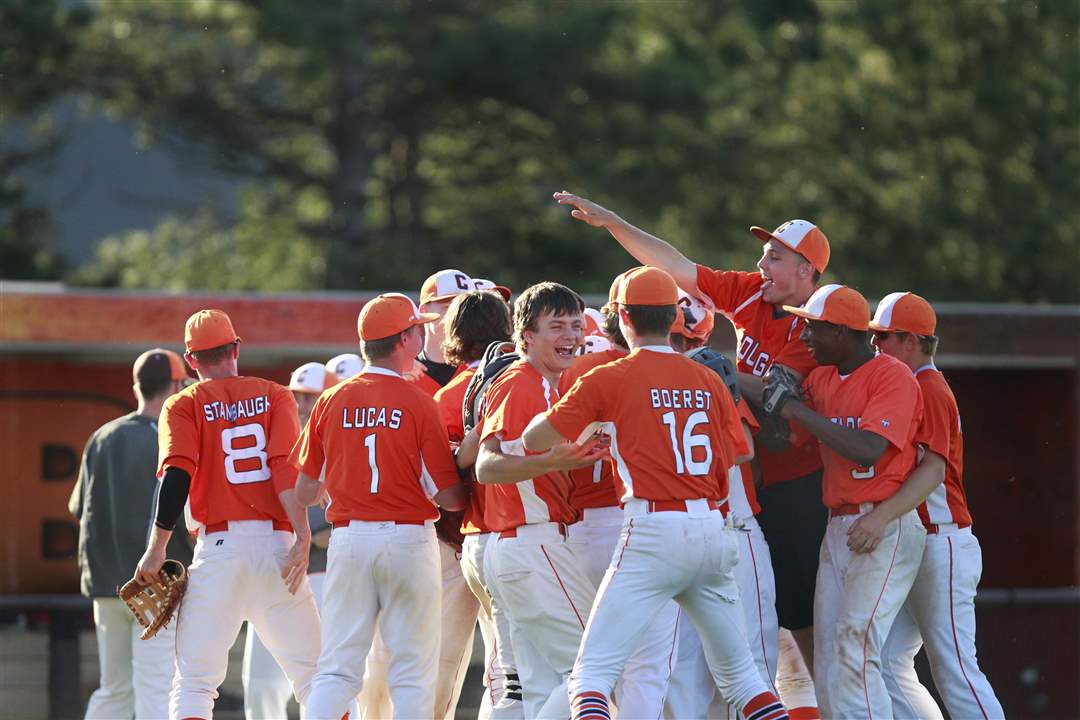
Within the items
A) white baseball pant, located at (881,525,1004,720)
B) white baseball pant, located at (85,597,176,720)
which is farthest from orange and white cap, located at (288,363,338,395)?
white baseball pant, located at (881,525,1004,720)

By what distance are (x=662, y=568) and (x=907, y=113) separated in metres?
20.0

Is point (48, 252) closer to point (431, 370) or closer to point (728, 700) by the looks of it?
point (431, 370)

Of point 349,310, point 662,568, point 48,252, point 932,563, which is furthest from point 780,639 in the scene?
point 48,252

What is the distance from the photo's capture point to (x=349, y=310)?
12.6 meters

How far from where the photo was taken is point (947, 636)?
6.99m

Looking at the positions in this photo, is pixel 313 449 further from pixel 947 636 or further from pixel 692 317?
pixel 947 636

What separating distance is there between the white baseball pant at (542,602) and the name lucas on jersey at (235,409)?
4.60 ft

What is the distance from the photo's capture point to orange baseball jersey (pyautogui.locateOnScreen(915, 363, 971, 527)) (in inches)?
274

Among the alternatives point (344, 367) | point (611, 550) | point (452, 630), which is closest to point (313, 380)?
point (344, 367)

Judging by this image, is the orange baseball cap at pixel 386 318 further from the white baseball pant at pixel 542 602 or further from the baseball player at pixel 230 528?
the white baseball pant at pixel 542 602

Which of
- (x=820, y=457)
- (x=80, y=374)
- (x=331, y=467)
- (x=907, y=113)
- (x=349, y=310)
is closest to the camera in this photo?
(x=331, y=467)

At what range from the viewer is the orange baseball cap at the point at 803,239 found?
7332mm

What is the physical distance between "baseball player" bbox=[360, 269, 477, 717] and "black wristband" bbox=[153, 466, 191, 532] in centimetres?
110

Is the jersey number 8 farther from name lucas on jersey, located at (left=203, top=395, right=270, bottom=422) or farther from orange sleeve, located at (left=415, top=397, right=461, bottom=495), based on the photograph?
orange sleeve, located at (left=415, top=397, right=461, bottom=495)
